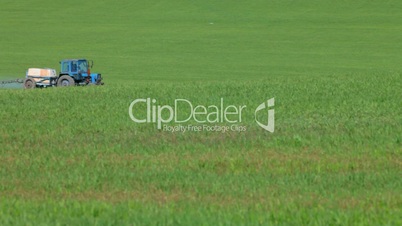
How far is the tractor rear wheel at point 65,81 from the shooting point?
35406 millimetres

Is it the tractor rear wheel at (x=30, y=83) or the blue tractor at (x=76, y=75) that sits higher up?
the blue tractor at (x=76, y=75)

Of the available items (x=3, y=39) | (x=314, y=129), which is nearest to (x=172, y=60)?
(x=3, y=39)

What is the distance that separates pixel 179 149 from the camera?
15.9 m

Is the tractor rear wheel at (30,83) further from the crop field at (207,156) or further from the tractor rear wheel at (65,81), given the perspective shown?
the crop field at (207,156)

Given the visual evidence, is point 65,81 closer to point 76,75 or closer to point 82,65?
point 76,75

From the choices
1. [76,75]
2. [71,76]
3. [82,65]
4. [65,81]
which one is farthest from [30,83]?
[82,65]

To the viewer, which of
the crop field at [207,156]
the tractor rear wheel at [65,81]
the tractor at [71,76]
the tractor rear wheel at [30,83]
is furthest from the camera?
the tractor rear wheel at [30,83]

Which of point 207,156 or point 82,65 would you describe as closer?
point 207,156

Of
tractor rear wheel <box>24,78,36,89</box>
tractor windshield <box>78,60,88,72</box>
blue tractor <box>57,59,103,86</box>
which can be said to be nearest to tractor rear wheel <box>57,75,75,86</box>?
blue tractor <box>57,59,103,86</box>

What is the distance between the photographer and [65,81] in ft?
117

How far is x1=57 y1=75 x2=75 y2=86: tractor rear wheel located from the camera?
116 ft

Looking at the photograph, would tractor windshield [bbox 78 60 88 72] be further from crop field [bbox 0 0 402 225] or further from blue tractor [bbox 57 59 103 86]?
crop field [bbox 0 0 402 225]

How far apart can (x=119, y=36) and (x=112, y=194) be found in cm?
5079

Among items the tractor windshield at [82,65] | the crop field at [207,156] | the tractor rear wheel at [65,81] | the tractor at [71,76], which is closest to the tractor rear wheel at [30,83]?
the tractor at [71,76]
